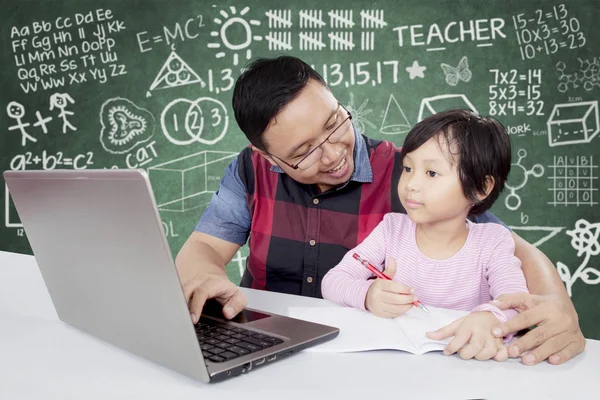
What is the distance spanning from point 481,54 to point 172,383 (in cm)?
248

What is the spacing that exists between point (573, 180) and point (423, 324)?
2.10m

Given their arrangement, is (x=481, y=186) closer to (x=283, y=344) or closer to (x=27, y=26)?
(x=283, y=344)

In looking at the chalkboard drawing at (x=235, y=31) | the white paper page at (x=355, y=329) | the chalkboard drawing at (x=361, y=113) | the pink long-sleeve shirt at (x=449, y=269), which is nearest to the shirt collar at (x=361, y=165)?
the pink long-sleeve shirt at (x=449, y=269)

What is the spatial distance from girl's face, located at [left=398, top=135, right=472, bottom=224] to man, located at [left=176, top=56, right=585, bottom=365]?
0.60ft

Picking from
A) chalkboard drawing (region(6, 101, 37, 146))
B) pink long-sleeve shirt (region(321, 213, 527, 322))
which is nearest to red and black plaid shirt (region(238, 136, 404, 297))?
pink long-sleeve shirt (region(321, 213, 527, 322))

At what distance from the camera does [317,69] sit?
9.34 ft

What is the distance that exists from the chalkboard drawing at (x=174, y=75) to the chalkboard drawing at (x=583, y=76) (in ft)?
5.61

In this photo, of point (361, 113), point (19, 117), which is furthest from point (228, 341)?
point (19, 117)

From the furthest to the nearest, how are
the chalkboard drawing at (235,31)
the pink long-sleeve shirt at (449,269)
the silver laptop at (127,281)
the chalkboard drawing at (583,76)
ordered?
1. the chalkboard drawing at (235,31)
2. the chalkboard drawing at (583,76)
3. the pink long-sleeve shirt at (449,269)
4. the silver laptop at (127,281)

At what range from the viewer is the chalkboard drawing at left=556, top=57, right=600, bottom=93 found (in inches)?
105

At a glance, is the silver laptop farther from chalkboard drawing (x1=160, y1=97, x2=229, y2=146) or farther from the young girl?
chalkboard drawing (x1=160, y1=97, x2=229, y2=146)

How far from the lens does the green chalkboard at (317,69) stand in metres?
2.72

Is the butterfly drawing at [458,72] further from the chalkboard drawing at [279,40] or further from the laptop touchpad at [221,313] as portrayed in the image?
the laptop touchpad at [221,313]

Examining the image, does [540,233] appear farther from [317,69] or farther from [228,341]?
[228,341]
